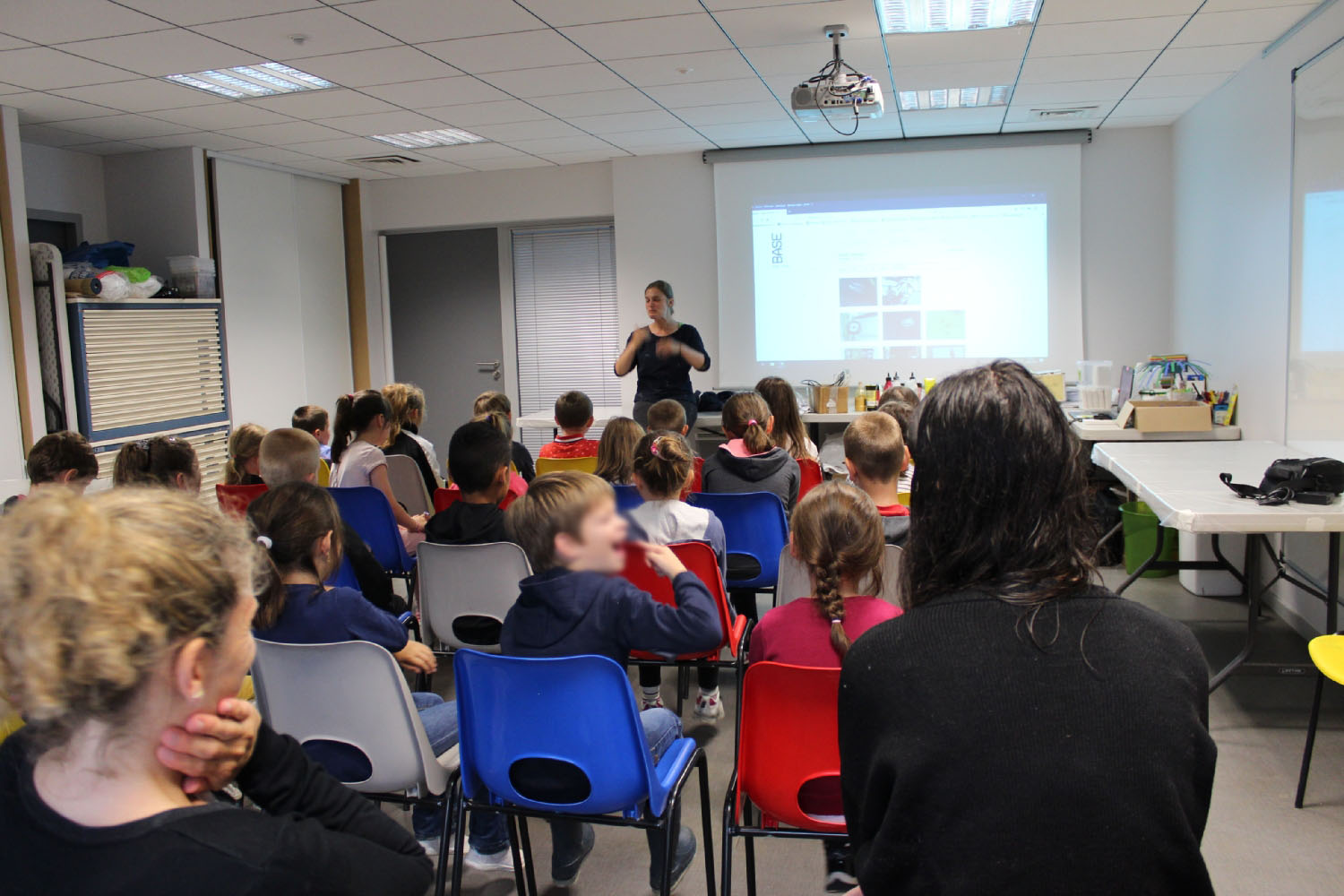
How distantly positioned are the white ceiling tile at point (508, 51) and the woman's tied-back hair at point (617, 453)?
1.87 meters

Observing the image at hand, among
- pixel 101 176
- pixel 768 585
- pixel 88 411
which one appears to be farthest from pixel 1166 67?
pixel 101 176

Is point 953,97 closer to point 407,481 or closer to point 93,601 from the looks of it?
point 407,481

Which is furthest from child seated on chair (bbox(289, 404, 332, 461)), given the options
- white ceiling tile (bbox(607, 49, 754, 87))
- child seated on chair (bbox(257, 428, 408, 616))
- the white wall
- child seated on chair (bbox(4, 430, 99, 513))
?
the white wall

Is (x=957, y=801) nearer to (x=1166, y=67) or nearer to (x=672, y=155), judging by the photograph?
(x=1166, y=67)

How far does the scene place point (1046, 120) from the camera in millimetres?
6262

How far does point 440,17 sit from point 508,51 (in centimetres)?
56

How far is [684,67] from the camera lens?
473 cm

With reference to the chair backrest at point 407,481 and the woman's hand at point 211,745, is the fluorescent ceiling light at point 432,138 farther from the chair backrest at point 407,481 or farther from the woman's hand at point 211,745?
the woman's hand at point 211,745

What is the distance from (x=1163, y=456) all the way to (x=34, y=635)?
4.15 m

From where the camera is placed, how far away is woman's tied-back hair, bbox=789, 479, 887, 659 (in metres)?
1.89

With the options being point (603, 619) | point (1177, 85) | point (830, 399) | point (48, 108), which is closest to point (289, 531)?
point (603, 619)

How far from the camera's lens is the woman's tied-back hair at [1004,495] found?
3.00ft

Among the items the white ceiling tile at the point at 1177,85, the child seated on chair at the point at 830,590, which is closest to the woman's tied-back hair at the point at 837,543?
the child seated on chair at the point at 830,590

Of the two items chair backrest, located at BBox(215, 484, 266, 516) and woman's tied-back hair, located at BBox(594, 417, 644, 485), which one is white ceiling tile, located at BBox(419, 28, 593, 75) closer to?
woman's tied-back hair, located at BBox(594, 417, 644, 485)
